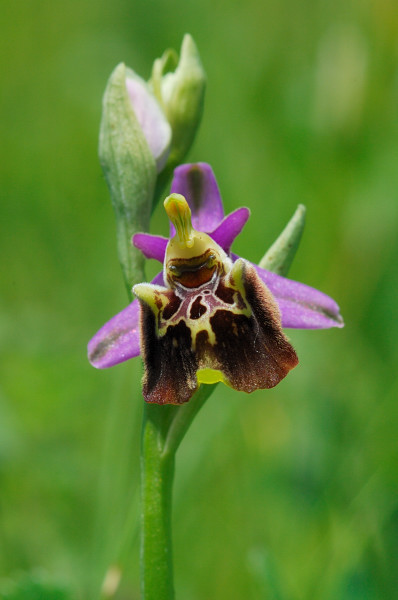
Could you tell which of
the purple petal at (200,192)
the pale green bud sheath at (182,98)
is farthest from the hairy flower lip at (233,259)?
the pale green bud sheath at (182,98)

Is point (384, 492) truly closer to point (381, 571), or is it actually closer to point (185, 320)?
point (381, 571)

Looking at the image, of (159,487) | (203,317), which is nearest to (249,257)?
(203,317)

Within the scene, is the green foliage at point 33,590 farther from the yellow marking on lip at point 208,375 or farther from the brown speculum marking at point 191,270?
the brown speculum marking at point 191,270

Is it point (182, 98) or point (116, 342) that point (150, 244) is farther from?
point (182, 98)

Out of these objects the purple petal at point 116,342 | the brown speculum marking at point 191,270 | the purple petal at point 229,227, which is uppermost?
the purple petal at point 229,227

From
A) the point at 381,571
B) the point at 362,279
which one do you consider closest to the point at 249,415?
the point at 362,279
